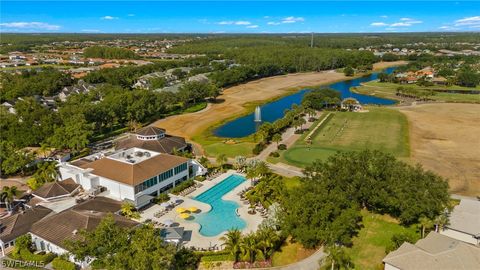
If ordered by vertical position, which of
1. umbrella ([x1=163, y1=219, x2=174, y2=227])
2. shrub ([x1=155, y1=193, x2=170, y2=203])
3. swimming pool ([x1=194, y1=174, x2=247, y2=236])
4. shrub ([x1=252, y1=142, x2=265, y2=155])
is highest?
shrub ([x1=252, y1=142, x2=265, y2=155])

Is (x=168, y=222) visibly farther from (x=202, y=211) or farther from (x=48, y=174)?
(x=48, y=174)

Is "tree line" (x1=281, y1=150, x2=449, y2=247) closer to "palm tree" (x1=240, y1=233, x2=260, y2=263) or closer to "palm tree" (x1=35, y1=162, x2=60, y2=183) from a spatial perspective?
"palm tree" (x1=240, y1=233, x2=260, y2=263)

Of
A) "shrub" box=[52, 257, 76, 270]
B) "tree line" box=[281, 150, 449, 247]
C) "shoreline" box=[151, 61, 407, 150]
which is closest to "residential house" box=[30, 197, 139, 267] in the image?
"shrub" box=[52, 257, 76, 270]

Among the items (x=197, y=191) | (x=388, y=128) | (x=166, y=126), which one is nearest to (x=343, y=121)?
(x=388, y=128)

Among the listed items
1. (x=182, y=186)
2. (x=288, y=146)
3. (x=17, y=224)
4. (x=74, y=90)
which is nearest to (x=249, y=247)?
(x=182, y=186)

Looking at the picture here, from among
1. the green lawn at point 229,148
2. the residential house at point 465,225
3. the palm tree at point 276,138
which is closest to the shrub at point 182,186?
the green lawn at point 229,148

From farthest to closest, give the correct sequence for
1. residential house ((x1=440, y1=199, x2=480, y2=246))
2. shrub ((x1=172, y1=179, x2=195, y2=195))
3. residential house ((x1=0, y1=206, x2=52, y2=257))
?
shrub ((x1=172, y1=179, x2=195, y2=195)), residential house ((x1=0, y1=206, x2=52, y2=257)), residential house ((x1=440, y1=199, x2=480, y2=246))
